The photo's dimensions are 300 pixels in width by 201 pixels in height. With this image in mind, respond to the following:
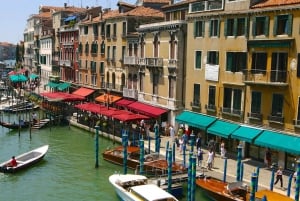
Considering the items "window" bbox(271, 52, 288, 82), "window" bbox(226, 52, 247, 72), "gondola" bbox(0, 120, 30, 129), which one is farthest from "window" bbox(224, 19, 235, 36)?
"gondola" bbox(0, 120, 30, 129)

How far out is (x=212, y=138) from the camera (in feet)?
113

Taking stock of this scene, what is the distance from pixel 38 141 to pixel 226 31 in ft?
73.3

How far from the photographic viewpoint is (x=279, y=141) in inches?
1054

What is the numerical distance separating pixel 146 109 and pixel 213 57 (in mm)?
10663

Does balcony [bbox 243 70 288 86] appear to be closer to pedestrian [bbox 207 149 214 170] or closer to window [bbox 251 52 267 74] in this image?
window [bbox 251 52 267 74]

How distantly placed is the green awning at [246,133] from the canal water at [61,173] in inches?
216

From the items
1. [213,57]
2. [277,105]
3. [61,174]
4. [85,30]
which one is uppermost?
[85,30]

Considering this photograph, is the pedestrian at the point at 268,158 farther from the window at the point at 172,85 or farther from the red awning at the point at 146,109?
the red awning at the point at 146,109

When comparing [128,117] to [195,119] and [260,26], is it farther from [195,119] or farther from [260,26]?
[260,26]

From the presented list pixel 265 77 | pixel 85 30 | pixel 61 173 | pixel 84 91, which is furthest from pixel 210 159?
pixel 85 30

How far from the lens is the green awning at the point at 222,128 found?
3062 centimetres

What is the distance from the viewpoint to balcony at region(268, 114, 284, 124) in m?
27.4

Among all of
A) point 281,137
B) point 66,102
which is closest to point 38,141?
point 66,102

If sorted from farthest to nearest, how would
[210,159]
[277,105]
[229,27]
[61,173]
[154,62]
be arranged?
[154,62] < [229,27] < [61,173] < [210,159] < [277,105]
